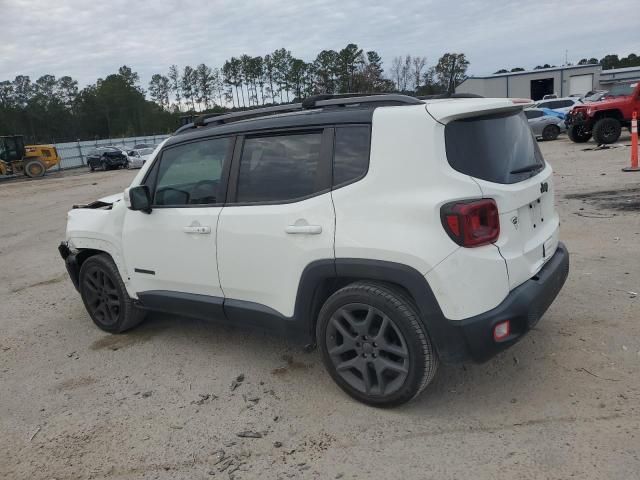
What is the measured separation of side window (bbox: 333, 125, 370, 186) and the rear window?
486mm

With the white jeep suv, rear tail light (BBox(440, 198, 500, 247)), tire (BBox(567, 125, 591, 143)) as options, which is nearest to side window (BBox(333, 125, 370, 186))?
the white jeep suv

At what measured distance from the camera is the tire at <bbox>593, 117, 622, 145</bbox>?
1636 centimetres

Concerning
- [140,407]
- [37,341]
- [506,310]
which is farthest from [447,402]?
[37,341]

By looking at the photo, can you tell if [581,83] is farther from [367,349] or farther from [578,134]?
[367,349]

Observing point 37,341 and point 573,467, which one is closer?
point 573,467

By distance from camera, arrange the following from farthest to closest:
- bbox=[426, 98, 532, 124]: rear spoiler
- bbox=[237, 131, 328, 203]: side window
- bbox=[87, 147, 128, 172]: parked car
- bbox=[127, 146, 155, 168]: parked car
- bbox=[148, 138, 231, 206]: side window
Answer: bbox=[87, 147, 128, 172]: parked car → bbox=[127, 146, 155, 168]: parked car → bbox=[148, 138, 231, 206]: side window → bbox=[237, 131, 328, 203]: side window → bbox=[426, 98, 532, 124]: rear spoiler

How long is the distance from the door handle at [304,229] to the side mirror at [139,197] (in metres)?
1.40

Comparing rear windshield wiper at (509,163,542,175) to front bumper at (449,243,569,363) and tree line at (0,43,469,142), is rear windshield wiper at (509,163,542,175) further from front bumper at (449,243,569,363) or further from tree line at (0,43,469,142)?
tree line at (0,43,469,142)

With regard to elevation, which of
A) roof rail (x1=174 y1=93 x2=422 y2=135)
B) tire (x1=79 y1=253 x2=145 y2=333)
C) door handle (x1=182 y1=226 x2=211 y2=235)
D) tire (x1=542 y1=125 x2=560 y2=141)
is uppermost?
roof rail (x1=174 y1=93 x2=422 y2=135)

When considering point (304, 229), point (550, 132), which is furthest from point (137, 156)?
point (304, 229)

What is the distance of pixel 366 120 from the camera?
3021mm

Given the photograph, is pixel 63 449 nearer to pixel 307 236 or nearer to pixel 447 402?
pixel 307 236

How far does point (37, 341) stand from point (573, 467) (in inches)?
177

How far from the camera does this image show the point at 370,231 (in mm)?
2871
